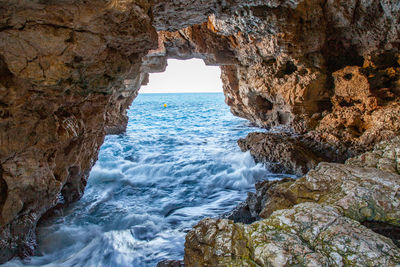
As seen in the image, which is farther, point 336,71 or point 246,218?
point 336,71

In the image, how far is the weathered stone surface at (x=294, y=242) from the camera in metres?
2.27

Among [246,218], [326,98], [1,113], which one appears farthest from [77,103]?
[326,98]

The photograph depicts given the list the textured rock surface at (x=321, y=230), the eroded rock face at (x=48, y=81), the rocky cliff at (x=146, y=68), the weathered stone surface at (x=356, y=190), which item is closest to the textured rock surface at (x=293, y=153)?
the rocky cliff at (x=146, y=68)

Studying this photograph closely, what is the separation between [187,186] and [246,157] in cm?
284

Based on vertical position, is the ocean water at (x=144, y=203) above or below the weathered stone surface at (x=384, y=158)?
below

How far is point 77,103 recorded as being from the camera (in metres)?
4.69

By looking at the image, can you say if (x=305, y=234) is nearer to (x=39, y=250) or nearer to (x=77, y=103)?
(x=77, y=103)

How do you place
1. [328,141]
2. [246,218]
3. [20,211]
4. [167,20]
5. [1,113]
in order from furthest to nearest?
[328,141]
[167,20]
[246,218]
[20,211]
[1,113]

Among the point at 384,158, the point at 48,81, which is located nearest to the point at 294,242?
the point at 384,158

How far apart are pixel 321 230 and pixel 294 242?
37cm

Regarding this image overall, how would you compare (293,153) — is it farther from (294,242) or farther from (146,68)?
(146,68)

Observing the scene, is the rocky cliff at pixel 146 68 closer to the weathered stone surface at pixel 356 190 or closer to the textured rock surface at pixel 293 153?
the textured rock surface at pixel 293 153

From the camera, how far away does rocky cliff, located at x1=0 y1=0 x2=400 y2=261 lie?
314 centimetres

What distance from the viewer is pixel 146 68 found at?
11.9 meters
